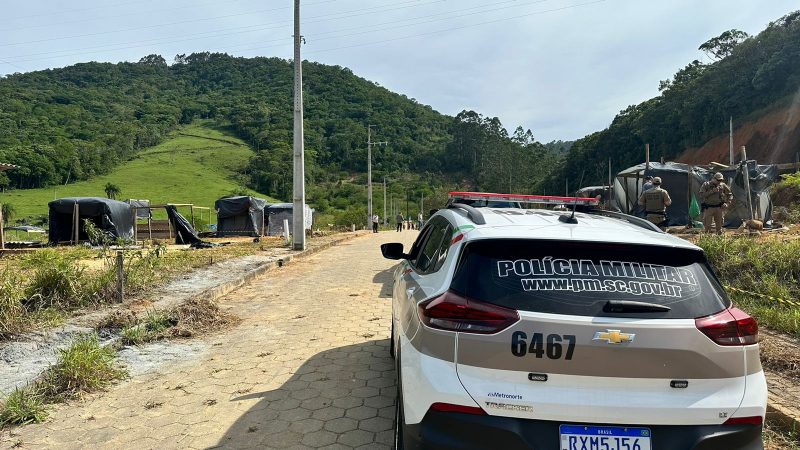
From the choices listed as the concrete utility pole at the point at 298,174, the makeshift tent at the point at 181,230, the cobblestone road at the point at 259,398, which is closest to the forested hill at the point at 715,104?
the concrete utility pole at the point at 298,174

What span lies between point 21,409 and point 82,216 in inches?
726

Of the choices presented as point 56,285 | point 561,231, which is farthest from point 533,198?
point 56,285

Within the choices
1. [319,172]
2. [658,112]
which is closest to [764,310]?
[658,112]

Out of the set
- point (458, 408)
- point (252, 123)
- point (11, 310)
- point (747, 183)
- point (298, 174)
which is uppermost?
point (252, 123)

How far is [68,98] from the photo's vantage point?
76438mm

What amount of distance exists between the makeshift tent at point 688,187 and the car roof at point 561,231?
394 inches

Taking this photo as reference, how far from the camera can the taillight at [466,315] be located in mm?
2135

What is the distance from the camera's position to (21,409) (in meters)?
3.61

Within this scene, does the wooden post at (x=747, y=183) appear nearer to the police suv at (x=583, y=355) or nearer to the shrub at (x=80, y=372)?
the police suv at (x=583, y=355)

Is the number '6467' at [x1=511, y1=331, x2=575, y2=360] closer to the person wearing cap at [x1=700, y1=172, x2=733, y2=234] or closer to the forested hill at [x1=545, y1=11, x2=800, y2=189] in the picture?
the person wearing cap at [x1=700, y1=172, x2=733, y2=234]

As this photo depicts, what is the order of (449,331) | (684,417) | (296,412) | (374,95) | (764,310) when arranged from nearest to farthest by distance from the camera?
1. (684,417)
2. (449,331)
3. (296,412)
4. (764,310)
5. (374,95)

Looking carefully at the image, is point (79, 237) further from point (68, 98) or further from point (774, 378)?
point (68, 98)

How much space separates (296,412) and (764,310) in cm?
509

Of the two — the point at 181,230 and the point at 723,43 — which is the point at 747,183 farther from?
the point at 723,43
